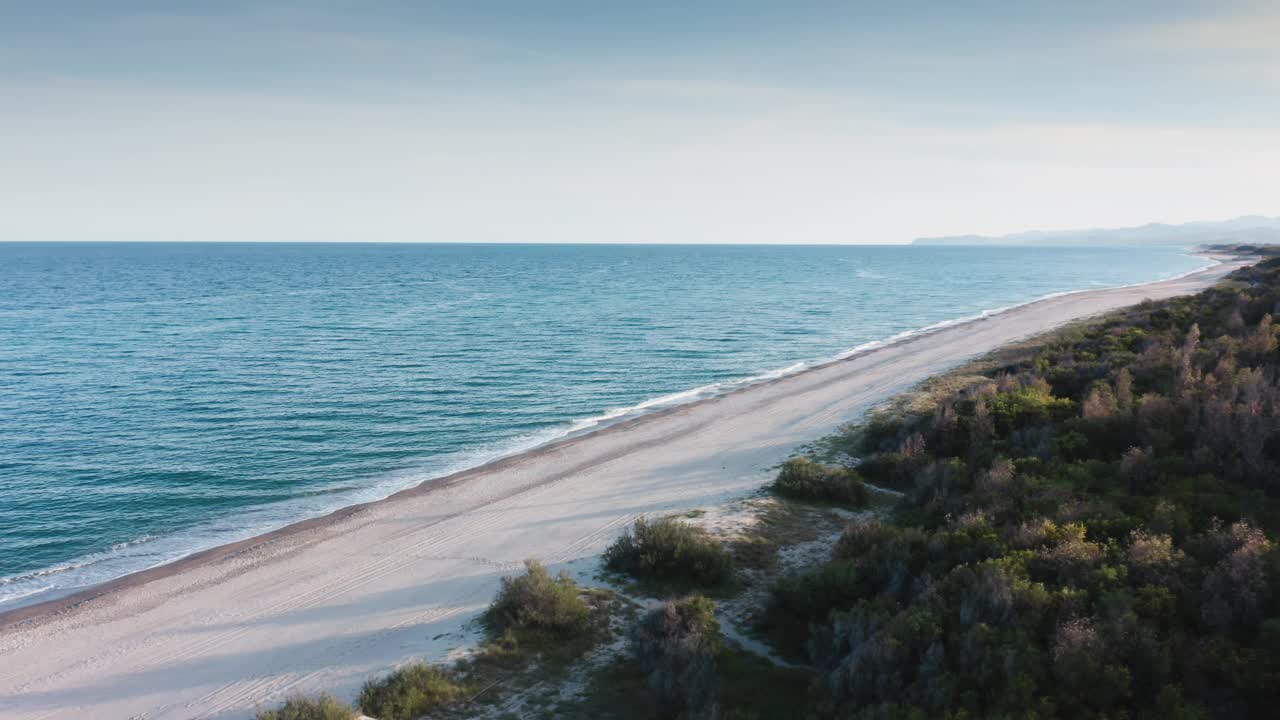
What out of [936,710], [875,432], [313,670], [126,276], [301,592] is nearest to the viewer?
[936,710]

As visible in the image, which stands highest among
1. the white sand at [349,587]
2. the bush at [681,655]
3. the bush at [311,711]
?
the bush at [681,655]

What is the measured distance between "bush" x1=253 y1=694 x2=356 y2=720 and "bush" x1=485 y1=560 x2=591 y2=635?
3076mm

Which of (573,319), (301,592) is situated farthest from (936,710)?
(573,319)

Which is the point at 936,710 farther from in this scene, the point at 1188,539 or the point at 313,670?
the point at 313,670

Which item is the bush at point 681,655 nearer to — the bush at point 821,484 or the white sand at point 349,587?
the white sand at point 349,587

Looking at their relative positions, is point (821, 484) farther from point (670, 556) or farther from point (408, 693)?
point (408, 693)

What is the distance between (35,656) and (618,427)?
738 inches

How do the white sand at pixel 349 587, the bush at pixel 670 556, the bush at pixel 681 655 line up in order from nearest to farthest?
the bush at pixel 681 655 < the white sand at pixel 349 587 < the bush at pixel 670 556

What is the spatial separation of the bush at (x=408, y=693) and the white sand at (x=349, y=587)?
0.91 m

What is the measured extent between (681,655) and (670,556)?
A: 4.32 metres

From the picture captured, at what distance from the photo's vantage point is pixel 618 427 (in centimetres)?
2811

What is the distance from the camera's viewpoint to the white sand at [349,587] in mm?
11602

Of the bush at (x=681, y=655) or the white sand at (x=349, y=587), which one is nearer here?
the bush at (x=681, y=655)

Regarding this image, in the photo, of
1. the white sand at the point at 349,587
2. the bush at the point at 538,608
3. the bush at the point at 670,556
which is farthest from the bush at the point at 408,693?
the bush at the point at 670,556
